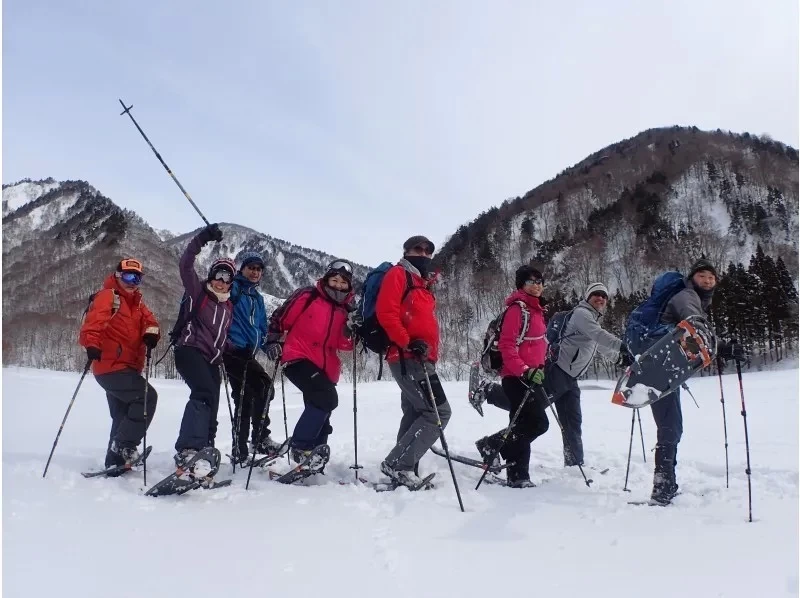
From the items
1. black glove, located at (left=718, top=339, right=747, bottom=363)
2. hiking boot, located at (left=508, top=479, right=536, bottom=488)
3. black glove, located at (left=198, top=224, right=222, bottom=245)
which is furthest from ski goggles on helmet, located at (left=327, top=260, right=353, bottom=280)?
black glove, located at (left=718, top=339, right=747, bottom=363)

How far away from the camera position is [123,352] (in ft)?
15.6

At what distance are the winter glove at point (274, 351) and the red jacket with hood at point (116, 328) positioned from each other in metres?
1.13

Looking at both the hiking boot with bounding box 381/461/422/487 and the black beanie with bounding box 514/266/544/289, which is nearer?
the hiking boot with bounding box 381/461/422/487

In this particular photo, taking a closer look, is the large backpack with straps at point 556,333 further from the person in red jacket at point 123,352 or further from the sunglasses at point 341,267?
the person in red jacket at point 123,352

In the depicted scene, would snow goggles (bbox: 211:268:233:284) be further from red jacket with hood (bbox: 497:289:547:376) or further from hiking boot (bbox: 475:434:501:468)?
hiking boot (bbox: 475:434:501:468)

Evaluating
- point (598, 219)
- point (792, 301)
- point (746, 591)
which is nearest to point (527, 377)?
point (746, 591)

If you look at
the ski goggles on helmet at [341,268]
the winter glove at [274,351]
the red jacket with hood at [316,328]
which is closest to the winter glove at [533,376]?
the red jacket with hood at [316,328]

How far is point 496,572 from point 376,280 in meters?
2.70

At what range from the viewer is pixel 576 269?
6875cm

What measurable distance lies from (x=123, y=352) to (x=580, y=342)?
486 cm

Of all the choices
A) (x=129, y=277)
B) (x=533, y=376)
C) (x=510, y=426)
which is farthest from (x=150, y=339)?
(x=533, y=376)

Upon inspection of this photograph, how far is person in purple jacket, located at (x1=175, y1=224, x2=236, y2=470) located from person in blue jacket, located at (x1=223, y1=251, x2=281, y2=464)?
43 centimetres

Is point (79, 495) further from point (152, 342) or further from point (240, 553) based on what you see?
point (240, 553)

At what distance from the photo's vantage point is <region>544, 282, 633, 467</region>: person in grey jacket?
5344 millimetres
